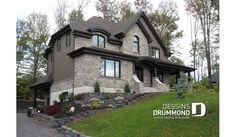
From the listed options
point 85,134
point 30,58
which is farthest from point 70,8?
point 85,134

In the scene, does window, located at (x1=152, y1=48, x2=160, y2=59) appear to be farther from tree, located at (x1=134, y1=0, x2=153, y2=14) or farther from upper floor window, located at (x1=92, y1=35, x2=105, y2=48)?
tree, located at (x1=134, y1=0, x2=153, y2=14)

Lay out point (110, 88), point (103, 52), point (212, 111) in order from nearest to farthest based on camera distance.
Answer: point (212, 111)
point (110, 88)
point (103, 52)

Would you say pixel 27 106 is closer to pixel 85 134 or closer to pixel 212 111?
pixel 85 134

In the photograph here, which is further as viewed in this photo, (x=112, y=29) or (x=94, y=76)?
(x=112, y=29)

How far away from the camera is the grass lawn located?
23.5 ft

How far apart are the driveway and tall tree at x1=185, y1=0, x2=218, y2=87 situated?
14.9 feet

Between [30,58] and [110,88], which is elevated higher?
[30,58]

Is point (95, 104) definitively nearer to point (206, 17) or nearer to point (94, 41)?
point (94, 41)

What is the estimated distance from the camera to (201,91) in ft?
27.9

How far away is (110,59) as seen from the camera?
1476cm

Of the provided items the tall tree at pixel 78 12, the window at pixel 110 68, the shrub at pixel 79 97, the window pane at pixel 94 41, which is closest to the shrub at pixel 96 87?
the shrub at pixel 79 97

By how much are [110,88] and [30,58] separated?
5.86 metres

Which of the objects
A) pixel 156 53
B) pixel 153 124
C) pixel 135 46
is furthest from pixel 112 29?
pixel 153 124

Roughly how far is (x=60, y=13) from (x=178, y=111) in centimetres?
383
